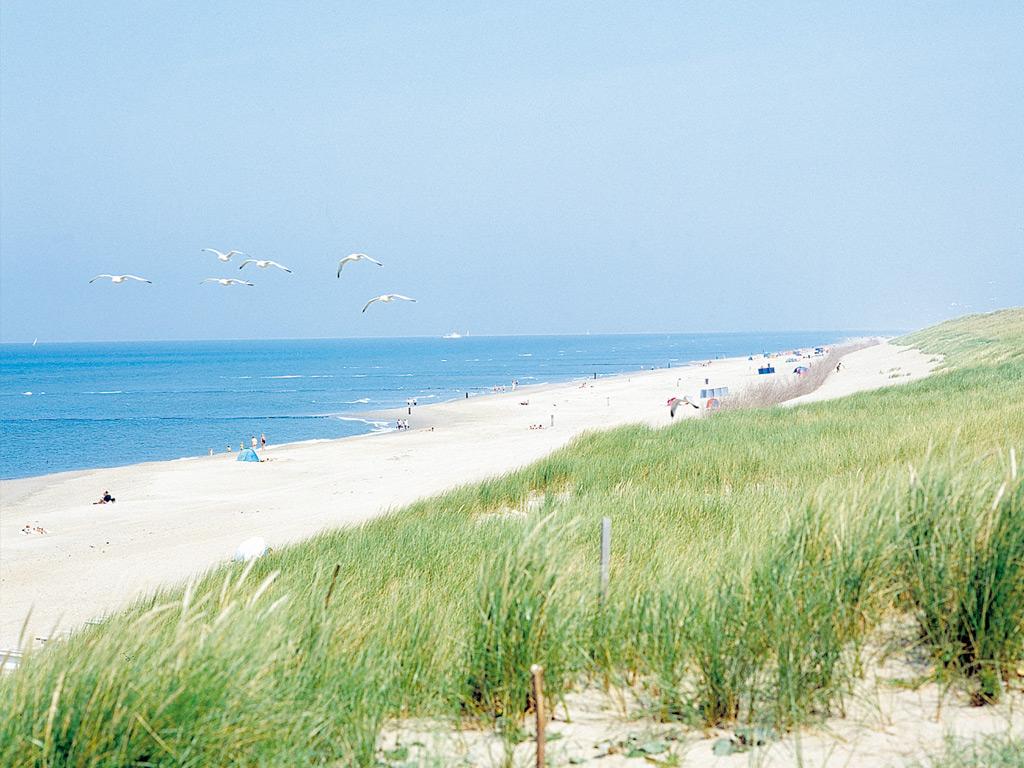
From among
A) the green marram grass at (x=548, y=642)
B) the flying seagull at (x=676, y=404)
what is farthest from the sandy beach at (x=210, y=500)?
the green marram grass at (x=548, y=642)

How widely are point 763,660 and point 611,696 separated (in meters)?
0.67

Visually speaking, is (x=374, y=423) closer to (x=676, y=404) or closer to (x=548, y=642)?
(x=676, y=404)

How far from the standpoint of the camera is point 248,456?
1350 inches

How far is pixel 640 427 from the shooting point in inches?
688

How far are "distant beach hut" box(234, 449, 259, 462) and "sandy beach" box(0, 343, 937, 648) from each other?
0.42m

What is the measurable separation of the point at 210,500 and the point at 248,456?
9.13m

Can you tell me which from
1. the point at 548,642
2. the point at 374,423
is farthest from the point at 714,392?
the point at 548,642

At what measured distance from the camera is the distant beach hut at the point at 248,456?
112ft

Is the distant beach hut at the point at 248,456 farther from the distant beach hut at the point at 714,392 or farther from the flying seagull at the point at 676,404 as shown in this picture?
the distant beach hut at the point at 714,392

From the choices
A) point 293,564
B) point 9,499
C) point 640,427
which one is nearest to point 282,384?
point 9,499

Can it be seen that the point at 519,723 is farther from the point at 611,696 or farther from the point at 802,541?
the point at 802,541

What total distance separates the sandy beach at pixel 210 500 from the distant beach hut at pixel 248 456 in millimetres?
424

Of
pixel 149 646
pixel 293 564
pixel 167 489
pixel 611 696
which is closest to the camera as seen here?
pixel 149 646

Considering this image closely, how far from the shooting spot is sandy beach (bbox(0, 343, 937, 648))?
15086 millimetres
